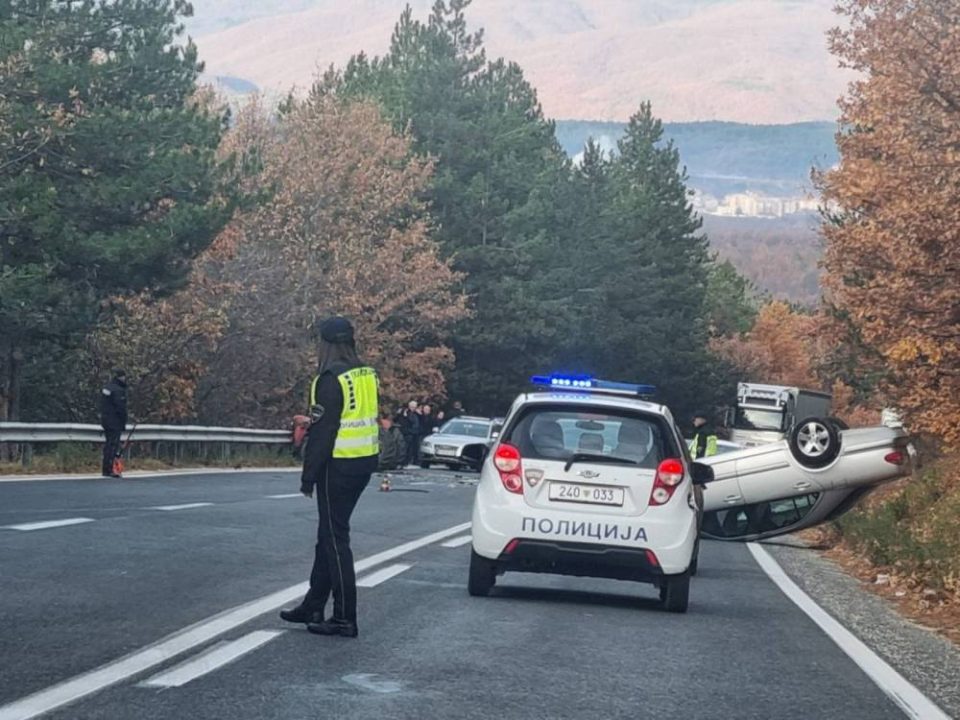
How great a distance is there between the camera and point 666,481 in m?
12.8

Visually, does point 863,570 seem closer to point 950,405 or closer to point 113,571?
point 950,405

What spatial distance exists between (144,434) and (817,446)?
15618mm

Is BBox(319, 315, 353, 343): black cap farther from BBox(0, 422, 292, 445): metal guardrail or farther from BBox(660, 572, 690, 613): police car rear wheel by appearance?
BBox(0, 422, 292, 445): metal guardrail

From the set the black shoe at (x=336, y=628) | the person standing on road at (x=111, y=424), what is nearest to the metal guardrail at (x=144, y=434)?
the person standing on road at (x=111, y=424)

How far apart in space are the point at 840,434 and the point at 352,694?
Answer: 14.9 meters

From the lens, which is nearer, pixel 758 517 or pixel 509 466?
pixel 509 466

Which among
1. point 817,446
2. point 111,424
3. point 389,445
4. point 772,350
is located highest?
point 772,350

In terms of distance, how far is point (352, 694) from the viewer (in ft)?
25.8

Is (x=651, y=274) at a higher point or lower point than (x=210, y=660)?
higher

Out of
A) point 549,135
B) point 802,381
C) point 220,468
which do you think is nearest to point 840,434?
point 220,468

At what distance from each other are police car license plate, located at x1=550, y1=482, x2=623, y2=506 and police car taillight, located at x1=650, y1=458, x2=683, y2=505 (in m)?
0.25

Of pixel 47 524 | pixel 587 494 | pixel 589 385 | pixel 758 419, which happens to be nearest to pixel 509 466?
pixel 587 494

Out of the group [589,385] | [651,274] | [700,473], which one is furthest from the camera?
[651,274]

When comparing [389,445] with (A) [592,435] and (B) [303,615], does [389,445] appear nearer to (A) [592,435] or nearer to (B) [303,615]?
(A) [592,435]
